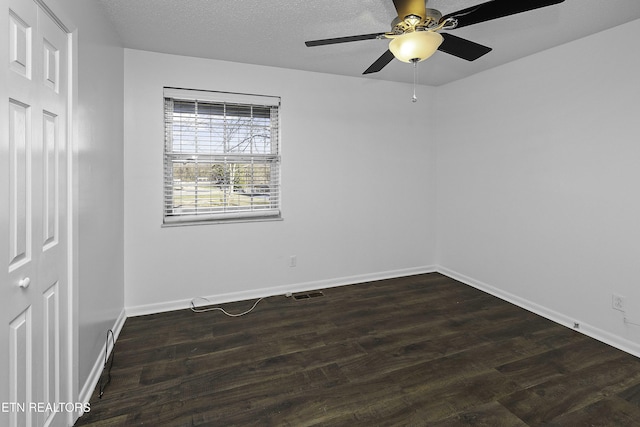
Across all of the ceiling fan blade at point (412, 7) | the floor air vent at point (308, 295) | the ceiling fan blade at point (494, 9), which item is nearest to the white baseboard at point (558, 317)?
the floor air vent at point (308, 295)

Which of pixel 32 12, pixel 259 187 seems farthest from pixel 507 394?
pixel 32 12

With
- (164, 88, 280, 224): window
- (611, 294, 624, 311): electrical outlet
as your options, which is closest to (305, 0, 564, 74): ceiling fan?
(164, 88, 280, 224): window

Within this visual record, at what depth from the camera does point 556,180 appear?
9.92 ft

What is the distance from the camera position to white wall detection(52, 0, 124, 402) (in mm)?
1827

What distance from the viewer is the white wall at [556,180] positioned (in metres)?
2.55

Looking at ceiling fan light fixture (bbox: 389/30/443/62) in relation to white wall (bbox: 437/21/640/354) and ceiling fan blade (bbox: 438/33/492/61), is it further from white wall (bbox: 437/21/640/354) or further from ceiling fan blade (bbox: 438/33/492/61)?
white wall (bbox: 437/21/640/354)

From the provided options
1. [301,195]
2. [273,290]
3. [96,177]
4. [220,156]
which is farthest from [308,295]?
[96,177]

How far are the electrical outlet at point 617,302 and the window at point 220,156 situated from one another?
10.1 ft

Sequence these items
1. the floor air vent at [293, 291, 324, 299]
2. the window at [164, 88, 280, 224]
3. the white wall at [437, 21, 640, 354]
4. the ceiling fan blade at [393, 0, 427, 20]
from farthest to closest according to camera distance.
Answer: the floor air vent at [293, 291, 324, 299] → the window at [164, 88, 280, 224] → the white wall at [437, 21, 640, 354] → the ceiling fan blade at [393, 0, 427, 20]

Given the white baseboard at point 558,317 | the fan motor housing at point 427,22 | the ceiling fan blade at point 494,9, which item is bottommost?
the white baseboard at point 558,317

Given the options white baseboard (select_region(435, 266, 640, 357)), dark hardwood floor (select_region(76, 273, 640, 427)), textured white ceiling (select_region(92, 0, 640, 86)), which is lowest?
dark hardwood floor (select_region(76, 273, 640, 427))

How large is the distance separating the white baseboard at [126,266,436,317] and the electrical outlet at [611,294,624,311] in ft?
6.55

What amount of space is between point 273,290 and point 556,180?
9.76ft

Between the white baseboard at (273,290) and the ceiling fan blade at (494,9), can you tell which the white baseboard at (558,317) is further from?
the ceiling fan blade at (494,9)
